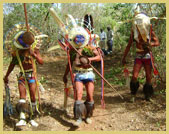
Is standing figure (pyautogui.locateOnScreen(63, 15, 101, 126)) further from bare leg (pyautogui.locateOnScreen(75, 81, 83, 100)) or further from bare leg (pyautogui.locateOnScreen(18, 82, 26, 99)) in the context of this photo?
bare leg (pyautogui.locateOnScreen(18, 82, 26, 99))

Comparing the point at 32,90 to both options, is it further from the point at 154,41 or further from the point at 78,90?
the point at 154,41

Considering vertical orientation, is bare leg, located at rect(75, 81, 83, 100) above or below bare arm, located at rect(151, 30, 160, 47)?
below

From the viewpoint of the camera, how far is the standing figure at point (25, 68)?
3.81 m

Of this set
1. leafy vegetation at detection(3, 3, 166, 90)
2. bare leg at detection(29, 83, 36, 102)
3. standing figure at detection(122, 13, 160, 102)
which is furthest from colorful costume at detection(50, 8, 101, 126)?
standing figure at detection(122, 13, 160, 102)

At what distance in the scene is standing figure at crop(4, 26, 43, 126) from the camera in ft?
12.5

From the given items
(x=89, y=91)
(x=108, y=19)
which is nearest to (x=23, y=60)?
(x=89, y=91)

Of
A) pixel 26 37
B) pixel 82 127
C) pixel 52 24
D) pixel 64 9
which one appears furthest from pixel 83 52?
pixel 64 9

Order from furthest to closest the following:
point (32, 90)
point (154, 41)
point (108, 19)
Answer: point (108, 19)
point (154, 41)
point (32, 90)

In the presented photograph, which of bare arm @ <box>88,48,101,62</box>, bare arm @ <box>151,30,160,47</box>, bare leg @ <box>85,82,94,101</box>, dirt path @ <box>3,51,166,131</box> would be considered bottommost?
dirt path @ <box>3,51,166,131</box>

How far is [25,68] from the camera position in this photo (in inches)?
157

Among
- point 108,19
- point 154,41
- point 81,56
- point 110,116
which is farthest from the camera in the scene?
point 108,19

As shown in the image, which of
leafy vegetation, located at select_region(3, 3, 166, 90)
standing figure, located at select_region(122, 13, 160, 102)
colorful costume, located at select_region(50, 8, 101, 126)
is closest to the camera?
colorful costume, located at select_region(50, 8, 101, 126)

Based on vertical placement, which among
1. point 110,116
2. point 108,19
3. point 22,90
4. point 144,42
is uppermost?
point 108,19

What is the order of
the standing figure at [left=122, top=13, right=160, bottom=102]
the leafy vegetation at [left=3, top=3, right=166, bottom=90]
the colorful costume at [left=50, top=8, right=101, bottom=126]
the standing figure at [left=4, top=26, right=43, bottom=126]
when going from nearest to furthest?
the standing figure at [left=4, top=26, right=43, bottom=126]
the colorful costume at [left=50, top=8, right=101, bottom=126]
the standing figure at [left=122, top=13, right=160, bottom=102]
the leafy vegetation at [left=3, top=3, right=166, bottom=90]
